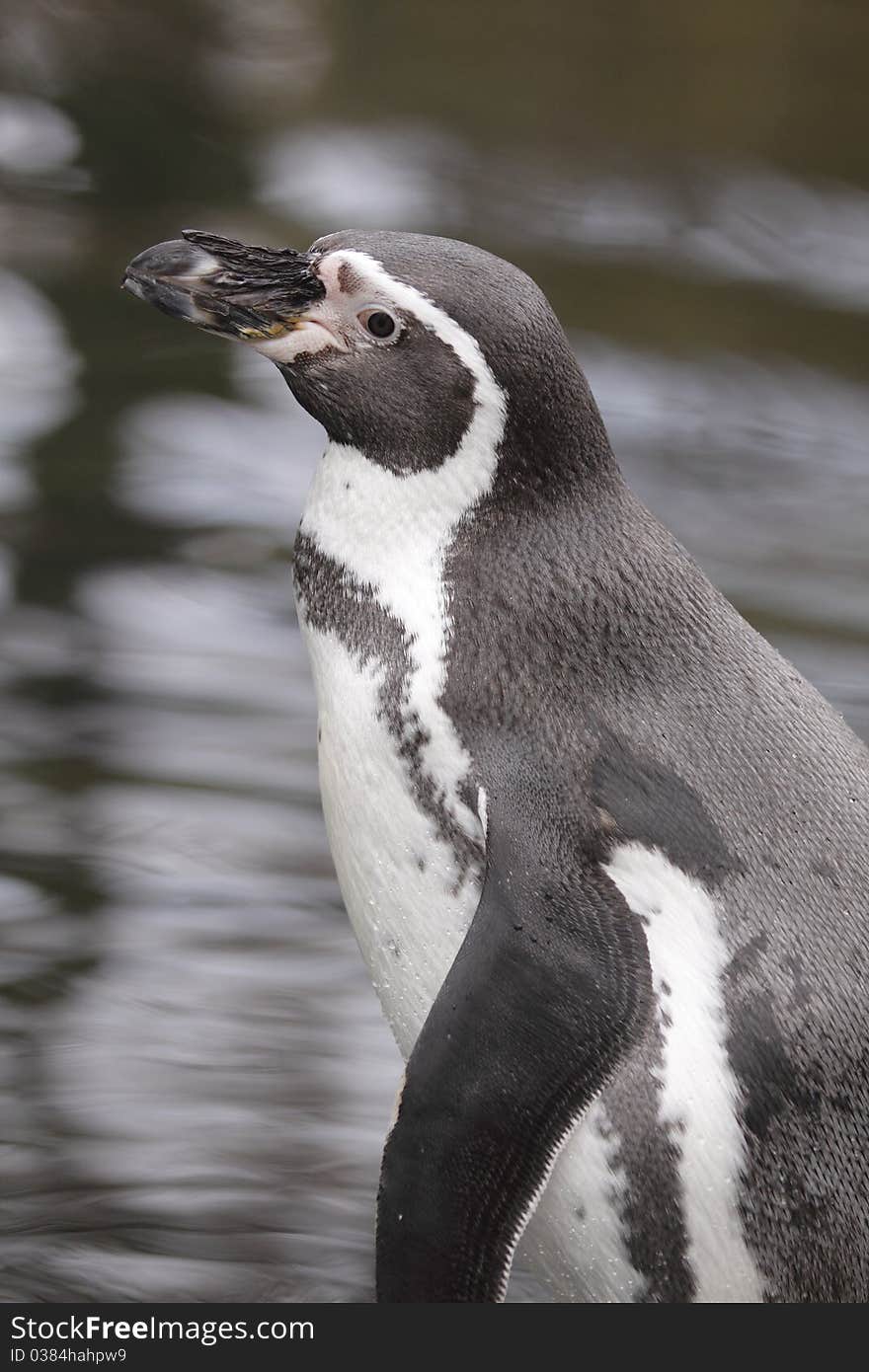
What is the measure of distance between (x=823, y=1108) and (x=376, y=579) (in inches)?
29.7

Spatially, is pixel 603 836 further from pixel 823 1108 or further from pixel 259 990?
pixel 259 990

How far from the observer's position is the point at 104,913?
3.78m

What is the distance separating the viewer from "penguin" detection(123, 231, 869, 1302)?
2273 mm

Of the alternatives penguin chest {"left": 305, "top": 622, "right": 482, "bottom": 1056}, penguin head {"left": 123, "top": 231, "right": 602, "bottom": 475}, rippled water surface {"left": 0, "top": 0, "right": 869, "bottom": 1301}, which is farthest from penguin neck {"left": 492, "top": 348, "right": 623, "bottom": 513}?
rippled water surface {"left": 0, "top": 0, "right": 869, "bottom": 1301}

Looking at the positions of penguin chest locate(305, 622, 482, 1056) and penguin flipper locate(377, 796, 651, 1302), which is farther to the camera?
penguin chest locate(305, 622, 482, 1056)

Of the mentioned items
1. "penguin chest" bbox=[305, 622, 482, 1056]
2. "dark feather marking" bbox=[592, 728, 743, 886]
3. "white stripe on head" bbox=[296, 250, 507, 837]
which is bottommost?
"penguin chest" bbox=[305, 622, 482, 1056]

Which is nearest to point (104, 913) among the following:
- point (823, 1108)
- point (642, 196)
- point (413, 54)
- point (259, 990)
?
point (259, 990)

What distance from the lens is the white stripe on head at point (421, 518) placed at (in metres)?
2.36

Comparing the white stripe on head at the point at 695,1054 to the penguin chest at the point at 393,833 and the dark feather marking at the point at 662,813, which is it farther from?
the penguin chest at the point at 393,833

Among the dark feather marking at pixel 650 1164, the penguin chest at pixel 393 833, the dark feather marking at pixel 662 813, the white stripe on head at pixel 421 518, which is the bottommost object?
the dark feather marking at pixel 650 1164

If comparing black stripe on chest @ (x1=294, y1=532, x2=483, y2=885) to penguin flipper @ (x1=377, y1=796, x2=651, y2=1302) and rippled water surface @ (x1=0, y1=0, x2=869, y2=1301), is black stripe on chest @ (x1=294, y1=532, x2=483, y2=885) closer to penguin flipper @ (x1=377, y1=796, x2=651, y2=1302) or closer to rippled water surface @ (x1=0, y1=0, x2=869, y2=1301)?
penguin flipper @ (x1=377, y1=796, x2=651, y2=1302)

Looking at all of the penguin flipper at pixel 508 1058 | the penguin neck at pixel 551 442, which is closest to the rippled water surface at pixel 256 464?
the penguin flipper at pixel 508 1058

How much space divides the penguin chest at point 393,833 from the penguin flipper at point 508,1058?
0.11m

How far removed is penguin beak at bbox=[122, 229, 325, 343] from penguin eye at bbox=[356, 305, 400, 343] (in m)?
0.07
